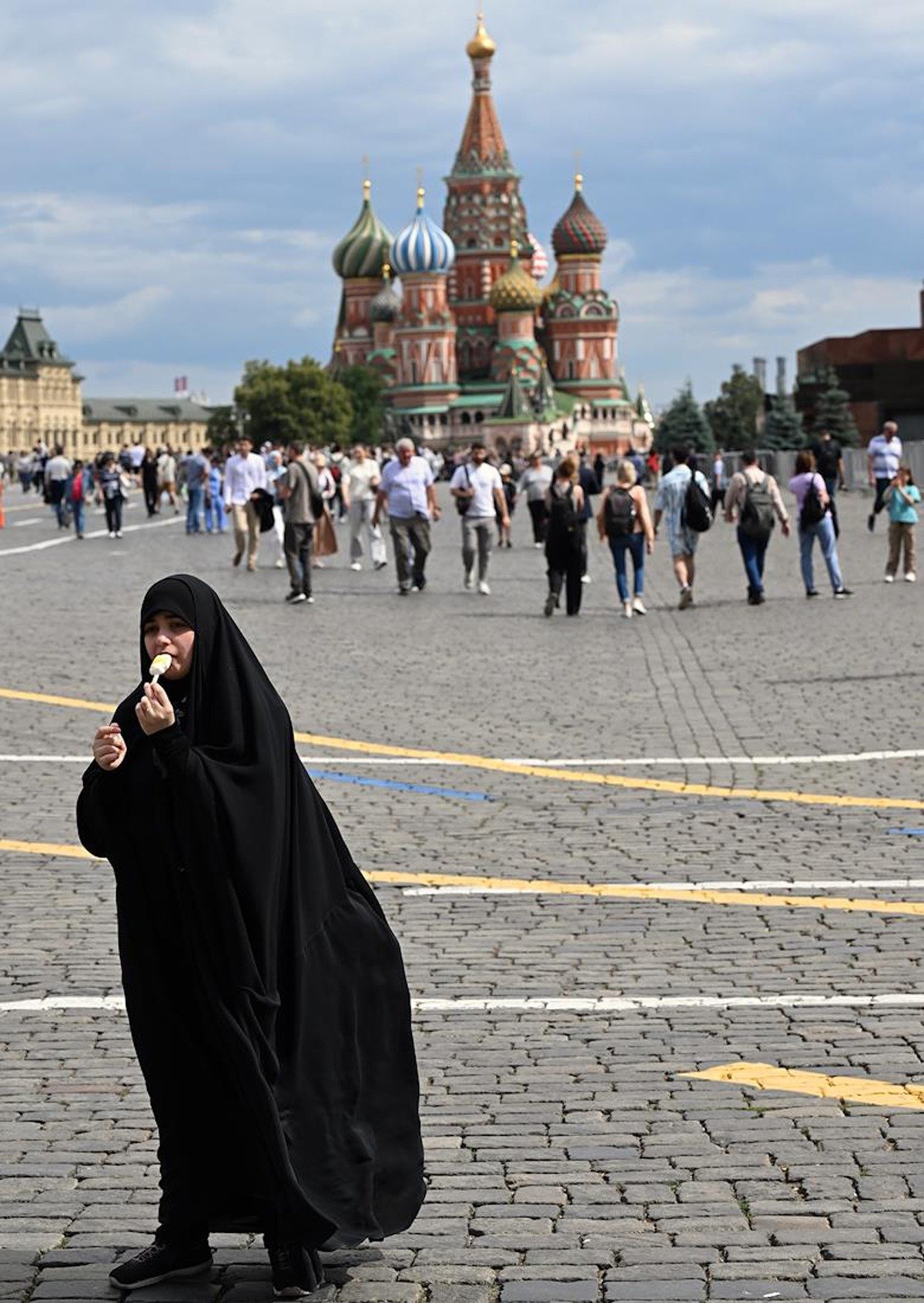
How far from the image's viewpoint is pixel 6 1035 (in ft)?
23.4

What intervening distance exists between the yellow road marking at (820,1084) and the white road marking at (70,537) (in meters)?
29.0

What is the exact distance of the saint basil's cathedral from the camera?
164 m

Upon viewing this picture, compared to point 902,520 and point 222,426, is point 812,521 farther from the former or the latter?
point 222,426

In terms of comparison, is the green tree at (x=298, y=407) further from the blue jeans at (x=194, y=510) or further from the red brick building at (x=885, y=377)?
the blue jeans at (x=194, y=510)

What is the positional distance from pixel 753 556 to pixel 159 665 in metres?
19.6

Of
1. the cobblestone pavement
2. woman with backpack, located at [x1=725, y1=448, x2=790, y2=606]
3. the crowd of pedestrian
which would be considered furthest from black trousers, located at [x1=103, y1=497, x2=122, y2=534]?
the cobblestone pavement

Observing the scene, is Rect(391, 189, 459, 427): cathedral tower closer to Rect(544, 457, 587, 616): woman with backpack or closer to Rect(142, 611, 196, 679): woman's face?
Rect(544, 457, 587, 616): woman with backpack

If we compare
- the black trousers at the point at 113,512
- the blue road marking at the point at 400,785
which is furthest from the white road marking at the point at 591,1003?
the black trousers at the point at 113,512

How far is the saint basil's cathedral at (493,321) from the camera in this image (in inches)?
6447

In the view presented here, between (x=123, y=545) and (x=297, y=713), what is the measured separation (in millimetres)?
22440

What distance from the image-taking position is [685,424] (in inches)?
4129

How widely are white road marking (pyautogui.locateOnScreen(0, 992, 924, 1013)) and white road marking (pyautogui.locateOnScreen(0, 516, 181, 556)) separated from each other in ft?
91.0

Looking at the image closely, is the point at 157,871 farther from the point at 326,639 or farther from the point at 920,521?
the point at 920,521

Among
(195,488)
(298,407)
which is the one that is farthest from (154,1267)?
(298,407)
